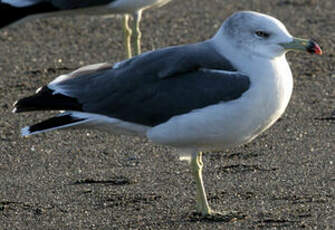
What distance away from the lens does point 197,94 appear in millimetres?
5836

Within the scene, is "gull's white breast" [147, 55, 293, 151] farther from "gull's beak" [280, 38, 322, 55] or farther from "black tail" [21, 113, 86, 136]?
"black tail" [21, 113, 86, 136]

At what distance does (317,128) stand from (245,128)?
7.12ft

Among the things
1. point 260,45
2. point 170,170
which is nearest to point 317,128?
point 170,170

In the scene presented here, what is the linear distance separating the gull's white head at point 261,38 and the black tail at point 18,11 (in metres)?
3.58

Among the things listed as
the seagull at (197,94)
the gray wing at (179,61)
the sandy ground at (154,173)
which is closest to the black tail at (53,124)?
the seagull at (197,94)

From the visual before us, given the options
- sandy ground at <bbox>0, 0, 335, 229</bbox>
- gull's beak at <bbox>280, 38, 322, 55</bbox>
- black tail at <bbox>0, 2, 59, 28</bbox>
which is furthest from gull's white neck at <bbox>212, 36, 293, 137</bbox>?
black tail at <bbox>0, 2, 59, 28</bbox>

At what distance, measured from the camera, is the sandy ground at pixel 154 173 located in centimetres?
593

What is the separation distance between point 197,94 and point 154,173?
1099mm

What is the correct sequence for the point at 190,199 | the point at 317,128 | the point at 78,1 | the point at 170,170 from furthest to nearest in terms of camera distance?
the point at 78,1
the point at 317,128
the point at 170,170
the point at 190,199

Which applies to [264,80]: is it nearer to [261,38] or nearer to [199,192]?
[261,38]

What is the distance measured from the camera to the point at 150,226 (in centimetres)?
578

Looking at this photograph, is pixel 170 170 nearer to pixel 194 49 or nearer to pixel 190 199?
pixel 190 199

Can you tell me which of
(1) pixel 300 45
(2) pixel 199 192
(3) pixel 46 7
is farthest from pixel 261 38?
(3) pixel 46 7

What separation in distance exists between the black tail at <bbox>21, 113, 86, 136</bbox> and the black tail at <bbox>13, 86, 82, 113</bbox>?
0.09 m
